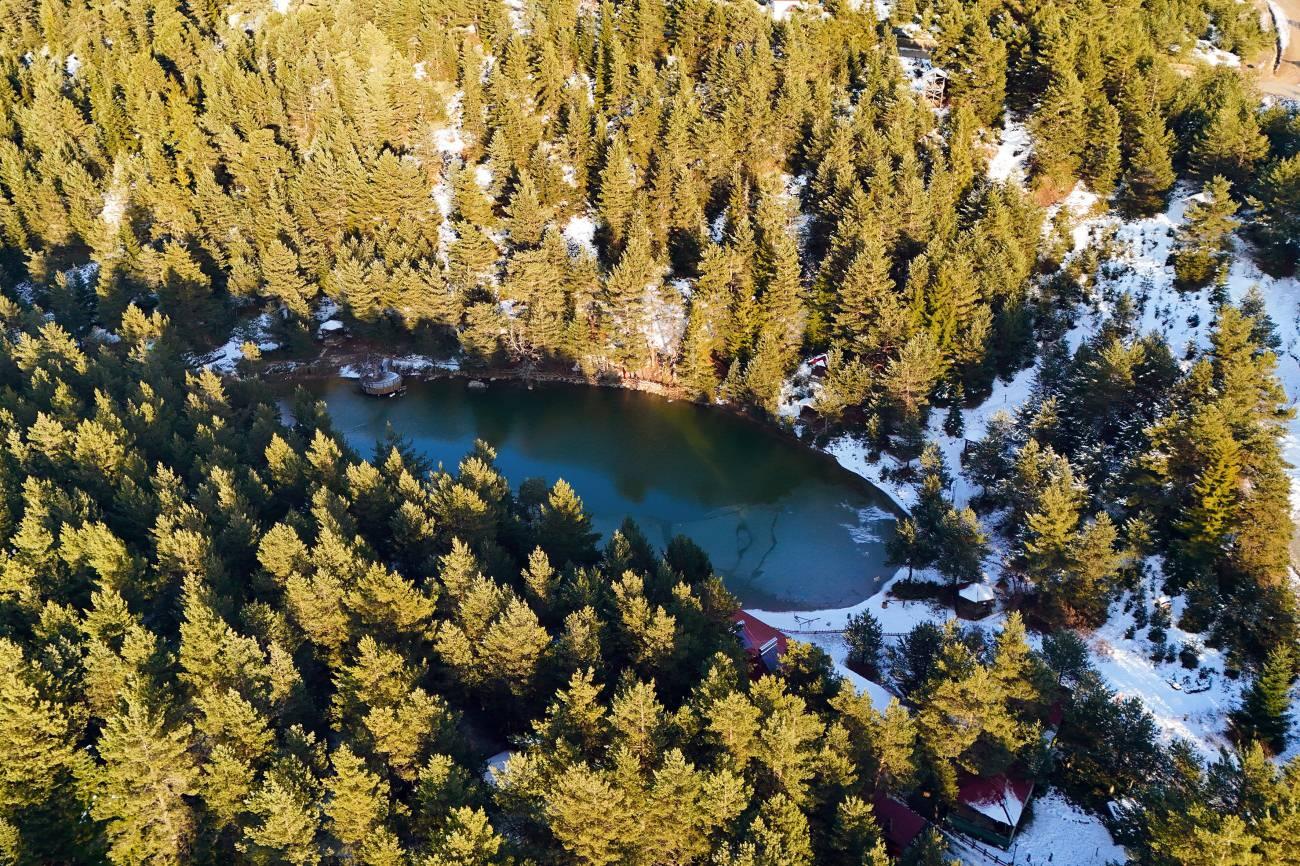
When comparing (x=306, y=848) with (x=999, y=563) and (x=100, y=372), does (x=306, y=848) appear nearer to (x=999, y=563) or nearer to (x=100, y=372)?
(x=999, y=563)

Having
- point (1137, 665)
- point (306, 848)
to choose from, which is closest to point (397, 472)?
point (306, 848)

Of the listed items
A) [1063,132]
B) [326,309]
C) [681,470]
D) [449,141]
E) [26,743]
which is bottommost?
[681,470]

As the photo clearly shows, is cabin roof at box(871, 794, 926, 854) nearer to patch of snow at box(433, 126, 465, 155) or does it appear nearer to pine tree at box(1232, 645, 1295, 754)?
pine tree at box(1232, 645, 1295, 754)

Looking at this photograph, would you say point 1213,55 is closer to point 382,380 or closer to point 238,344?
point 382,380

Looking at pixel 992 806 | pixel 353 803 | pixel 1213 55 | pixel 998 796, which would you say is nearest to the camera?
pixel 353 803

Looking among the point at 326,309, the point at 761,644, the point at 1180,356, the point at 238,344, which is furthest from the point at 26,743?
the point at 1180,356
